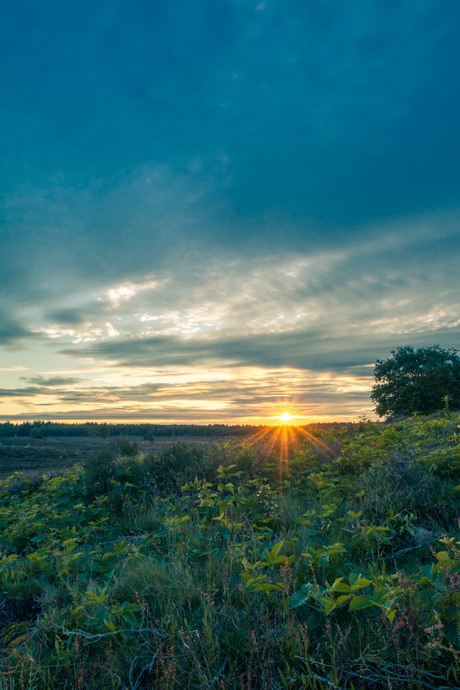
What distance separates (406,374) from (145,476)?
83.6 ft

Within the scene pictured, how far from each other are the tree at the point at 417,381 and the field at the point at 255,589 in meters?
21.6

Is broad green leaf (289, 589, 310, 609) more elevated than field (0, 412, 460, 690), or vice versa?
broad green leaf (289, 589, 310, 609)

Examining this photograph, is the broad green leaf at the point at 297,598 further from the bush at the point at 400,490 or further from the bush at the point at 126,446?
the bush at the point at 126,446

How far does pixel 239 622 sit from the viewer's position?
8.87 feet

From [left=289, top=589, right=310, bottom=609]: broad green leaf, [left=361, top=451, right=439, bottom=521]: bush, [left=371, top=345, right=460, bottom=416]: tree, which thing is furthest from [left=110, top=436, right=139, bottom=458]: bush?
[left=371, top=345, right=460, bottom=416]: tree

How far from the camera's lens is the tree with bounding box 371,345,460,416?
1024 inches

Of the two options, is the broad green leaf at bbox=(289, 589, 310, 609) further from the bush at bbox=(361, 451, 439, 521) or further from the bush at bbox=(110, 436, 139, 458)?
the bush at bbox=(110, 436, 139, 458)

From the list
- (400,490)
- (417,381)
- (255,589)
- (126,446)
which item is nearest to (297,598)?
(255,589)

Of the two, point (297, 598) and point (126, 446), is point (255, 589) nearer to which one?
point (297, 598)

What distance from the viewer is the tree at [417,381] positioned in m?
26.0

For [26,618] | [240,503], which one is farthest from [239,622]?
[240,503]

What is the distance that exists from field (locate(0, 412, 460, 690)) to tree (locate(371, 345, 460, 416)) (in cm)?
2156

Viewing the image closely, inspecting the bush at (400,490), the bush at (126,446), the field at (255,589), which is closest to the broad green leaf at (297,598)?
the field at (255,589)

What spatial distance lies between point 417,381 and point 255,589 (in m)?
28.6
